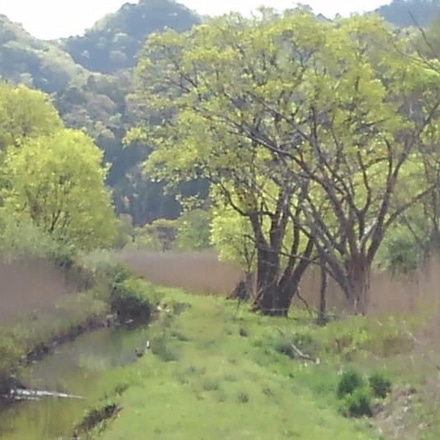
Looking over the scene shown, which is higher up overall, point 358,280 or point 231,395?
point 358,280

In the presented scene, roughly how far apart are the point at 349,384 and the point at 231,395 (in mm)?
1942

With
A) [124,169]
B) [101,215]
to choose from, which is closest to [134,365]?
[101,215]

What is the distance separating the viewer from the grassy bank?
13.5 m

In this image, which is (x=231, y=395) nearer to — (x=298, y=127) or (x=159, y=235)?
(x=298, y=127)

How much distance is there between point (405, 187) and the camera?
91.3 ft

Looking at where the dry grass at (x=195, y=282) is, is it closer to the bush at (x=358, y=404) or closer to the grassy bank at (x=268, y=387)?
the grassy bank at (x=268, y=387)

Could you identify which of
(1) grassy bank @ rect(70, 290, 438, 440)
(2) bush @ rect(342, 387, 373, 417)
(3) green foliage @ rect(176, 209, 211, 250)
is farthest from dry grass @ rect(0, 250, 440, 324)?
(3) green foliage @ rect(176, 209, 211, 250)

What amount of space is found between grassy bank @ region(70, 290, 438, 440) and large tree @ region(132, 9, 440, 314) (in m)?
2.94

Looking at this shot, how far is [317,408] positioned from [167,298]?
91.1 feet

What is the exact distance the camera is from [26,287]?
97.2ft

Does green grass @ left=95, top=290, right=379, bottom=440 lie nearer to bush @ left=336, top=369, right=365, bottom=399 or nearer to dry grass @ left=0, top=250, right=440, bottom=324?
bush @ left=336, top=369, right=365, bottom=399

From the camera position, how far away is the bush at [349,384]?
1525 centimetres

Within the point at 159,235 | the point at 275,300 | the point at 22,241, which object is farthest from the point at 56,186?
the point at 159,235

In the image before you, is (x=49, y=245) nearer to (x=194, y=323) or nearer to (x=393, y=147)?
(x=194, y=323)
